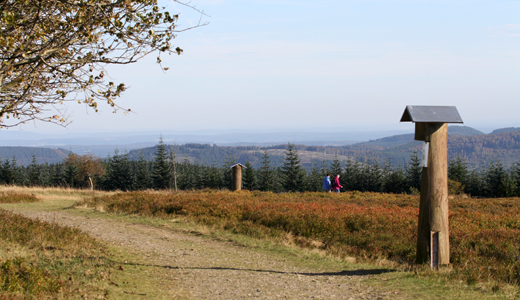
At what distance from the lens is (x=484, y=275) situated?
7344 mm

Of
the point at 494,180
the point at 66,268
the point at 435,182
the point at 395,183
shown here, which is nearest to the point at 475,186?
the point at 494,180

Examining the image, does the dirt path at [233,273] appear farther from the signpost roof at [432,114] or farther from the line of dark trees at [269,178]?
the line of dark trees at [269,178]

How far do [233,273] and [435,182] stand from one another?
436cm

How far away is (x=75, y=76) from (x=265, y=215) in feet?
28.0

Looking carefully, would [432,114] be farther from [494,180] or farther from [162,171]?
[494,180]

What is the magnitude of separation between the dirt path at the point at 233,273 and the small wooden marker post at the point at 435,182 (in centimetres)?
126

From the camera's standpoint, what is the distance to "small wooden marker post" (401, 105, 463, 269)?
295 inches

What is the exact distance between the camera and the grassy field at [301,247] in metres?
6.46

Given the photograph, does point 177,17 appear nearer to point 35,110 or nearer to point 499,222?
point 35,110

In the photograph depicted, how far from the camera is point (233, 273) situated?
7.82 metres

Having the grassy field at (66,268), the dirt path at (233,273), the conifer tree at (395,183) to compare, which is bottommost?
the conifer tree at (395,183)

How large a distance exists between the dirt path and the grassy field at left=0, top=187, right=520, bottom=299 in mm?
461

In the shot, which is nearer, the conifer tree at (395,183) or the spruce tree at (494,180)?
the spruce tree at (494,180)

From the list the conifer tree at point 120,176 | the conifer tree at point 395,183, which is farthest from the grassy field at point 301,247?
the conifer tree at point 120,176
